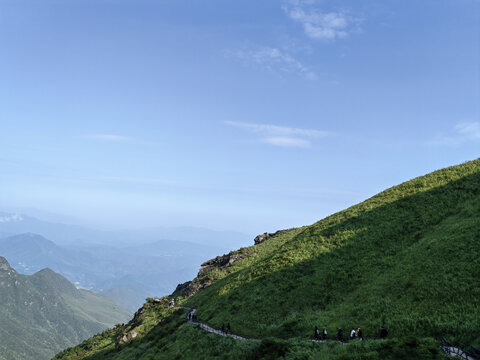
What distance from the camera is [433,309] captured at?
29.4m

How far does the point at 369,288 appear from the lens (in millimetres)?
38812

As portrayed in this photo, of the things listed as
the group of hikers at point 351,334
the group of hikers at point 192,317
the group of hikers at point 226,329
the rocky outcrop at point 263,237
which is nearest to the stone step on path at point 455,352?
the group of hikers at point 351,334

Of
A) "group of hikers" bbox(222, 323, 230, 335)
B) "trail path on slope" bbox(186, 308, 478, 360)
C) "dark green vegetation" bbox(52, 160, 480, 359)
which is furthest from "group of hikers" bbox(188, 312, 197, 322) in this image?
"group of hikers" bbox(222, 323, 230, 335)

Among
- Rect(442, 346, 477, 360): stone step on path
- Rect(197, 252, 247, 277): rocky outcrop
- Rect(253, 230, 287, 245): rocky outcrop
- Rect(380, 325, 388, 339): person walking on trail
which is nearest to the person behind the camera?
Rect(442, 346, 477, 360): stone step on path

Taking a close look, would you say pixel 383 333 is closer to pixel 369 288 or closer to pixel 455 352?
pixel 455 352

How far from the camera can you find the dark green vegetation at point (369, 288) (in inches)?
1086

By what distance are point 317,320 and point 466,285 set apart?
1583 centimetres

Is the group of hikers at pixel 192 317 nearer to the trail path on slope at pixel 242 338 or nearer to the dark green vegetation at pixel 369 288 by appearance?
the trail path on slope at pixel 242 338

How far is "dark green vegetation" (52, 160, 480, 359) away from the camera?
27578mm

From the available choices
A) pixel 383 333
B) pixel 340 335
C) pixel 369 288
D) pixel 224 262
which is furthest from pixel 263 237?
pixel 383 333

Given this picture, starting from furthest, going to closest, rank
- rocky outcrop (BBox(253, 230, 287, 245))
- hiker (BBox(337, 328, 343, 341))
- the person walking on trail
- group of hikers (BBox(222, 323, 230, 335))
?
rocky outcrop (BBox(253, 230, 287, 245)), group of hikers (BBox(222, 323, 230, 335)), hiker (BBox(337, 328, 343, 341)), the person walking on trail

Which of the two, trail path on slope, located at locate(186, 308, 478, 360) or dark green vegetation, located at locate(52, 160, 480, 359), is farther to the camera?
dark green vegetation, located at locate(52, 160, 480, 359)

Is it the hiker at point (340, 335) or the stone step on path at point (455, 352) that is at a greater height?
the stone step on path at point (455, 352)

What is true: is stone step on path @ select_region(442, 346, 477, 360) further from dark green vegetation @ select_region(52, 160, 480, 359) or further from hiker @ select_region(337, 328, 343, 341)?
hiker @ select_region(337, 328, 343, 341)
